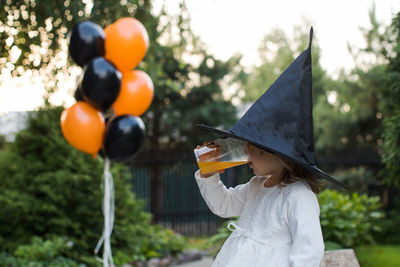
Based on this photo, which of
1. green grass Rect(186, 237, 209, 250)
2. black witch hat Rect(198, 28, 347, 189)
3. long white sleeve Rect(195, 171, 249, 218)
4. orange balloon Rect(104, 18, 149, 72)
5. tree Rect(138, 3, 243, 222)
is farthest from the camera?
tree Rect(138, 3, 243, 222)

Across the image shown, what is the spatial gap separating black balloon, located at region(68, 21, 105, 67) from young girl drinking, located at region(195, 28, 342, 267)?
48.0 inches

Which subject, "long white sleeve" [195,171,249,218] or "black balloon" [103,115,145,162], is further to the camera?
"black balloon" [103,115,145,162]

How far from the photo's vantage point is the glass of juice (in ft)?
7.36

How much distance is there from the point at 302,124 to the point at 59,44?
3181mm

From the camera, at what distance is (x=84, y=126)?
283 cm

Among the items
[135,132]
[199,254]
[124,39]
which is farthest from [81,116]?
[199,254]

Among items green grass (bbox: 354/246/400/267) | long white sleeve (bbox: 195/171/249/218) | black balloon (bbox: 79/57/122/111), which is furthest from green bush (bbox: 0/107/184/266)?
long white sleeve (bbox: 195/171/249/218)

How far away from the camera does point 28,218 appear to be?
17.5 ft

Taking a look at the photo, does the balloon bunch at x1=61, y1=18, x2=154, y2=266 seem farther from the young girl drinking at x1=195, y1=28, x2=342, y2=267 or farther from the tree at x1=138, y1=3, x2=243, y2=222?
the tree at x1=138, y1=3, x2=243, y2=222

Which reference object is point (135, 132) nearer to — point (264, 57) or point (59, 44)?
point (59, 44)

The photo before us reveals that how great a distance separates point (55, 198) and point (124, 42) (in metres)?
3.03

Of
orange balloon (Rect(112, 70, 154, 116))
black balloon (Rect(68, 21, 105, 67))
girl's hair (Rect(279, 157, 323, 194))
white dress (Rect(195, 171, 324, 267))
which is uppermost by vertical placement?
black balloon (Rect(68, 21, 105, 67))

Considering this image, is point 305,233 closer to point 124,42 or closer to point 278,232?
point 278,232

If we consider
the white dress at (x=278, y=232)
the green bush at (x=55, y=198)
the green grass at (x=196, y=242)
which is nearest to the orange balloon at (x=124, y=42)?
the white dress at (x=278, y=232)
